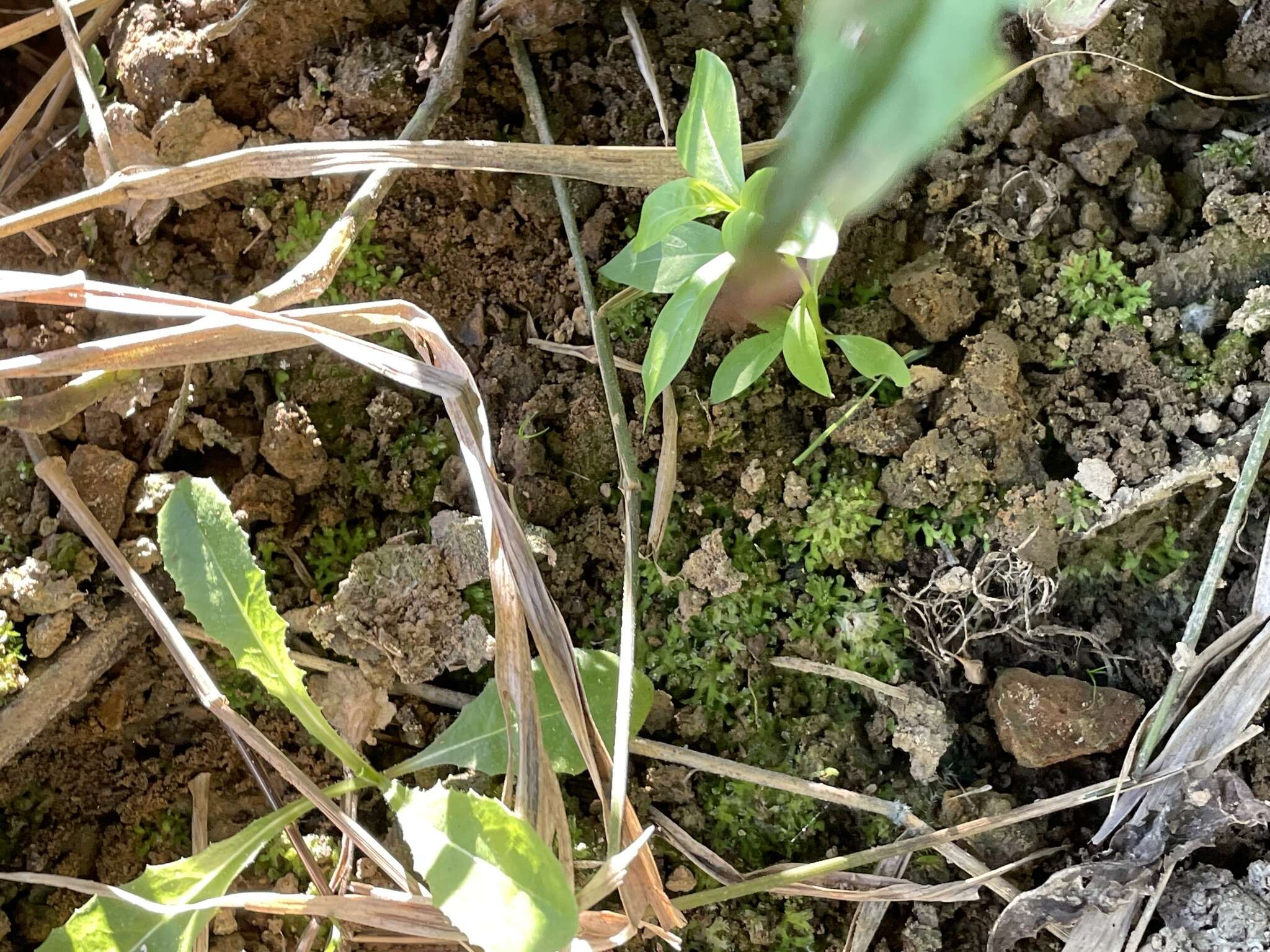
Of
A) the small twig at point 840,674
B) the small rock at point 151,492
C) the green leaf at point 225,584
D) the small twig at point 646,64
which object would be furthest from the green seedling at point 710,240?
the small rock at point 151,492

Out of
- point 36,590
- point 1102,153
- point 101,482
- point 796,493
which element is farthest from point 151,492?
point 1102,153

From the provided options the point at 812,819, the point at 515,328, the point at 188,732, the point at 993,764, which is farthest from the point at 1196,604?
the point at 188,732

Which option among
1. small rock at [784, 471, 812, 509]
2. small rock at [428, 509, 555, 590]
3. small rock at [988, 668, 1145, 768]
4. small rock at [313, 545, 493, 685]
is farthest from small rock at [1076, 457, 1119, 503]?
small rock at [313, 545, 493, 685]

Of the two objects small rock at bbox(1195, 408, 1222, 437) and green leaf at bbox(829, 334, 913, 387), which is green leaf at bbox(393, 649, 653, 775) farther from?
small rock at bbox(1195, 408, 1222, 437)

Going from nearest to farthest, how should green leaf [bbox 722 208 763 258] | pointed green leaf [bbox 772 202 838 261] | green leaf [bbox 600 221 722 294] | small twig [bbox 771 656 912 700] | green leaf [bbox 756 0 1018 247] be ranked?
green leaf [bbox 756 0 1018 247]
pointed green leaf [bbox 772 202 838 261]
green leaf [bbox 722 208 763 258]
green leaf [bbox 600 221 722 294]
small twig [bbox 771 656 912 700]

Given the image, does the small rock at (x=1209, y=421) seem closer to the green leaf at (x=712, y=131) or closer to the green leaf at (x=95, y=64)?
the green leaf at (x=712, y=131)
